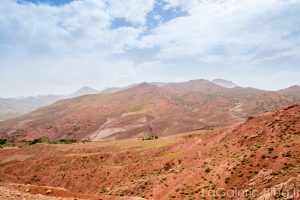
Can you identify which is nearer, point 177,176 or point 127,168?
point 177,176

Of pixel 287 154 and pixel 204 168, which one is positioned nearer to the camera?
pixel 287 154

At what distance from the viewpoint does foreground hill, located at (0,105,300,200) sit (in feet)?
111

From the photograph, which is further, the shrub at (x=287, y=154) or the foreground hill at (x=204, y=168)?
the shrub at (x=287, y=154)

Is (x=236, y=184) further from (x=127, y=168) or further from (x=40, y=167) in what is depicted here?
(x=40, y=167)

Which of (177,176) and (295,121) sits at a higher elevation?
(295,121)

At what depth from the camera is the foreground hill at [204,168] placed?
111 ft

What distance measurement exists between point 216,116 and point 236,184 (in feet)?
461

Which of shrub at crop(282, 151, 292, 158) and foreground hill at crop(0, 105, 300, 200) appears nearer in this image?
foreground hill at crop(0, 105, 300, 200)

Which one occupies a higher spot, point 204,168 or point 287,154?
point 287,154

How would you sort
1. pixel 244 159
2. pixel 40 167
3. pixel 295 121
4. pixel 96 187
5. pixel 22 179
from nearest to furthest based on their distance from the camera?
pixel 244 159 < pixel 295 121 < pixel 96 187 < pixel 22 179 < pixel 40 167

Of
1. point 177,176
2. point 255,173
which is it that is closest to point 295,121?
point 255,173

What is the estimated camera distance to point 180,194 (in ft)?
119

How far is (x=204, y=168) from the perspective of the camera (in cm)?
4125

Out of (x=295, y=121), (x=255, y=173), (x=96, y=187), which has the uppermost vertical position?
(x=295, y=121)
